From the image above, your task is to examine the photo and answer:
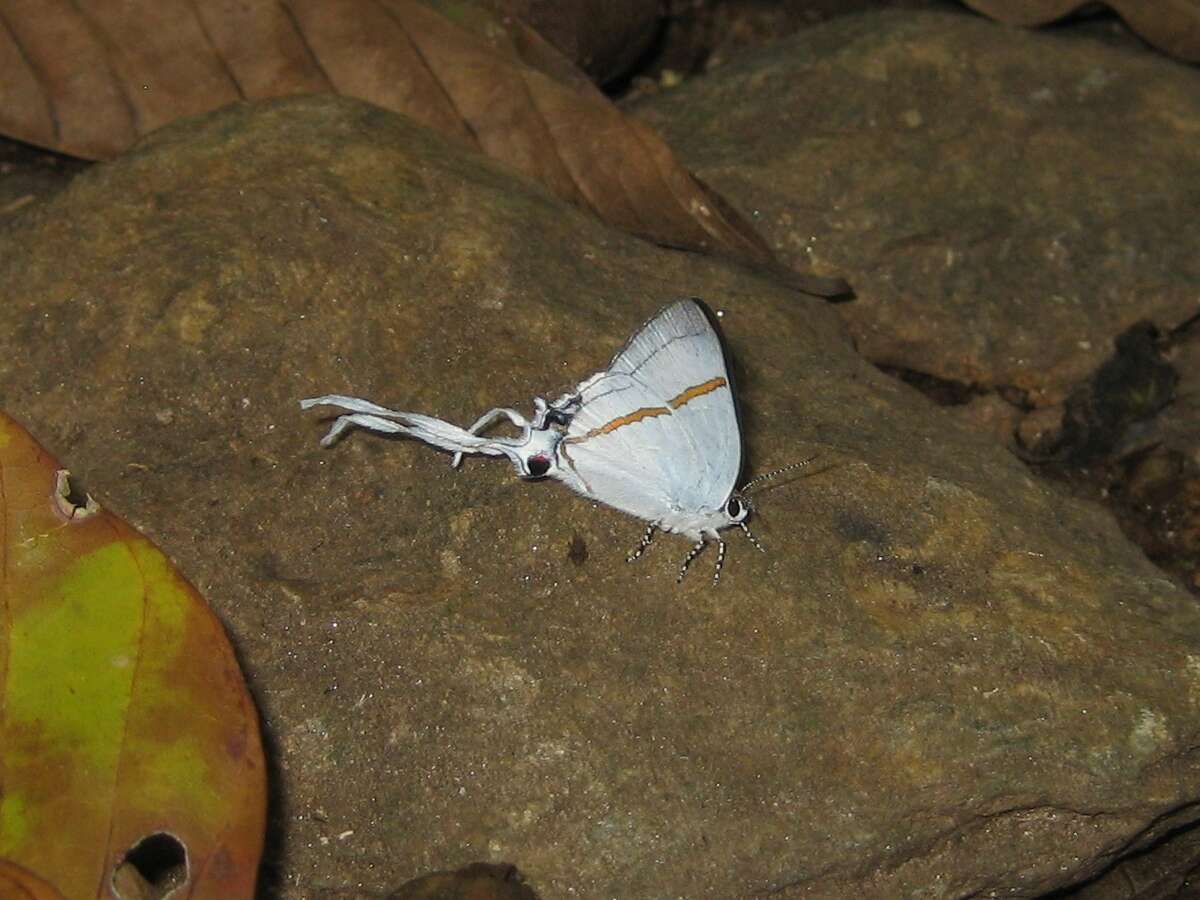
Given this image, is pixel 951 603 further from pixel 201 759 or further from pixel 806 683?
pixel 201 759

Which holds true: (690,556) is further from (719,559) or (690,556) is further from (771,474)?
(771,474)

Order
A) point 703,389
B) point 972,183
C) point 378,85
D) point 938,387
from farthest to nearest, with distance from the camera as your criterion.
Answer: point 972,183, point 938,387, point 378,85, point 703,389

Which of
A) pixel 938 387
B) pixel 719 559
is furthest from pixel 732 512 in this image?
pixel 938 387

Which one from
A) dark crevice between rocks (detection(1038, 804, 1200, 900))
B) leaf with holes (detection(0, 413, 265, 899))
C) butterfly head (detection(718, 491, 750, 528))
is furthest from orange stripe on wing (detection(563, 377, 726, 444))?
dark crevice between rocks (detection(1038, 804, 1200, 900))

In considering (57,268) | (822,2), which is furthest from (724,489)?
(822,2)

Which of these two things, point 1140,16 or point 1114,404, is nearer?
point 1114,404

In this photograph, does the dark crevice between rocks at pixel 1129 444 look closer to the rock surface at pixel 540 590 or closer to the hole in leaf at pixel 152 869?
→ the rock surface at pixel 540 590

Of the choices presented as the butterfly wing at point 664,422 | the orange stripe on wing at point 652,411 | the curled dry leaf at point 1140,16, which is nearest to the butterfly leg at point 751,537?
the butterfly wing at point 664,422

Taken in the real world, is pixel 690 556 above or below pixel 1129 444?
above
